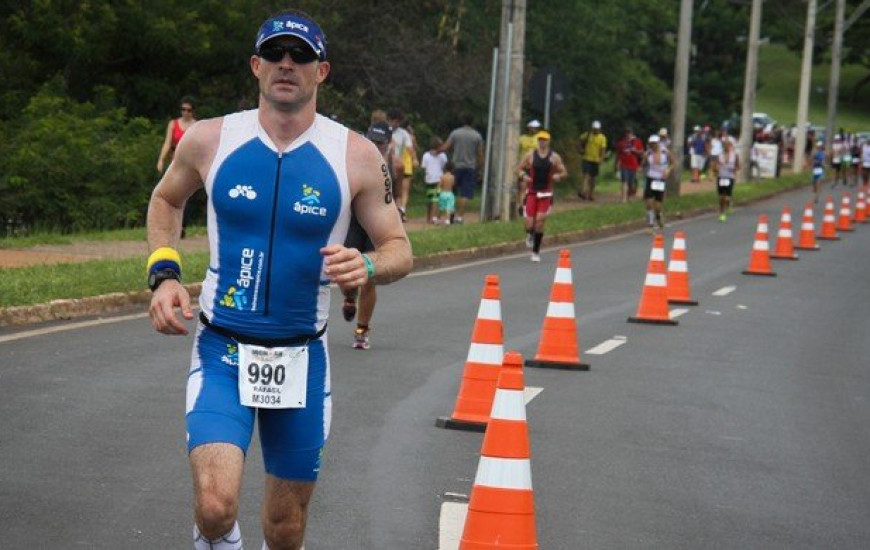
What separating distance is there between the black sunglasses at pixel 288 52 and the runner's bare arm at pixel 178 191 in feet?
1.07

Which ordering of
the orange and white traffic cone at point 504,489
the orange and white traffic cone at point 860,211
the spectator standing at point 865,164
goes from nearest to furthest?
1. the orange and white traffic cone at point 504,489
2. the orange and white traffic cone at point 860,211
3. the spectator standing at point 865,164

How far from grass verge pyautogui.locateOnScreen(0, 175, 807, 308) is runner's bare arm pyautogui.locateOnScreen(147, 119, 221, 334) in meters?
9.16

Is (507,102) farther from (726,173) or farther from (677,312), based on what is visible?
(677,312)

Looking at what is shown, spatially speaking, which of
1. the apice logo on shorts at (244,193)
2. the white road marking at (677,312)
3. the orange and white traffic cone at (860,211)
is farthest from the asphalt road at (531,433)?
the orange and white traffic cone at (860,211)

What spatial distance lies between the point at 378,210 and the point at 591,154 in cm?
3755

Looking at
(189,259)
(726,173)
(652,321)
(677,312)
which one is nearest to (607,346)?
(652,321)

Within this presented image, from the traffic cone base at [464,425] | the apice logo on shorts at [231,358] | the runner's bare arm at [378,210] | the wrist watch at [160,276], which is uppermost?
the runner's bare arm at [378,210]

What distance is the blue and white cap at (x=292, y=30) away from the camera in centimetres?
575

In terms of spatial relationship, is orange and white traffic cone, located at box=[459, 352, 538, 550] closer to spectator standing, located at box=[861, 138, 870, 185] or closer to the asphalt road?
the asphalt road

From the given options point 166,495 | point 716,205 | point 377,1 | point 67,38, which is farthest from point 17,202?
point 716,205

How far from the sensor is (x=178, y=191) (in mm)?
6051

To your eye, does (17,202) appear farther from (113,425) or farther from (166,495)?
(166,495)

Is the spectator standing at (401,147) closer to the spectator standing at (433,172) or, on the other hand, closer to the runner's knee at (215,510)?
the spectator standing at (433,172)

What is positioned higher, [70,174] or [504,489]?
[70,174]
